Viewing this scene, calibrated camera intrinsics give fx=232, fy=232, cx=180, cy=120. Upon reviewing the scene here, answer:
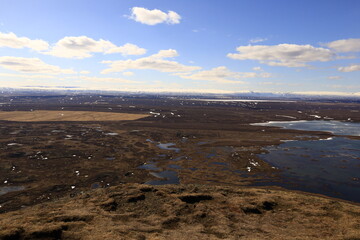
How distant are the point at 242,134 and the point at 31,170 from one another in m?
57.2

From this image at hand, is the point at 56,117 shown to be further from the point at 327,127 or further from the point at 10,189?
the point at 327,127

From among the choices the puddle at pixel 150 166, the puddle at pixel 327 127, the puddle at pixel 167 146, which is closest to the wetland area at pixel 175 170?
the puddle at pixel 150 166

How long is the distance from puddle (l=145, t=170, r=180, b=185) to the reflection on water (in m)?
14.5

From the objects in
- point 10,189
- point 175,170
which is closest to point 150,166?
point 175,170

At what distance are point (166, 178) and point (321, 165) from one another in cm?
2967

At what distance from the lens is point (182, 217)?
2106 cm

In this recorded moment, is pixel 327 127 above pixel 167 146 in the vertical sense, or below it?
above

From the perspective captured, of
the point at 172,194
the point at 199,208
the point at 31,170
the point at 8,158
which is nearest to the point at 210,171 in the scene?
the point at 172,194

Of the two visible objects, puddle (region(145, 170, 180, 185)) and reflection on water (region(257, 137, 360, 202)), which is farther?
puddle (region(145, 170, 180, 185))

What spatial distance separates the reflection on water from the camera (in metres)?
33.8

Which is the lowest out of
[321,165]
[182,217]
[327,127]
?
[321,165]

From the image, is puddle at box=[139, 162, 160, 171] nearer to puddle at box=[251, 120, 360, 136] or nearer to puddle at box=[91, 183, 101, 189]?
puddle at box=[91, 183, 101, 189]

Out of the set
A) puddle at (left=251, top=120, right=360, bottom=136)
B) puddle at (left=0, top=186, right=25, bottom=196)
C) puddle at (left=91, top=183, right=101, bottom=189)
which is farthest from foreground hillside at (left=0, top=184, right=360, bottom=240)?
puddle at (left=251, top=120, right=360, bottom=136)

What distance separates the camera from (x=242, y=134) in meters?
73.9
